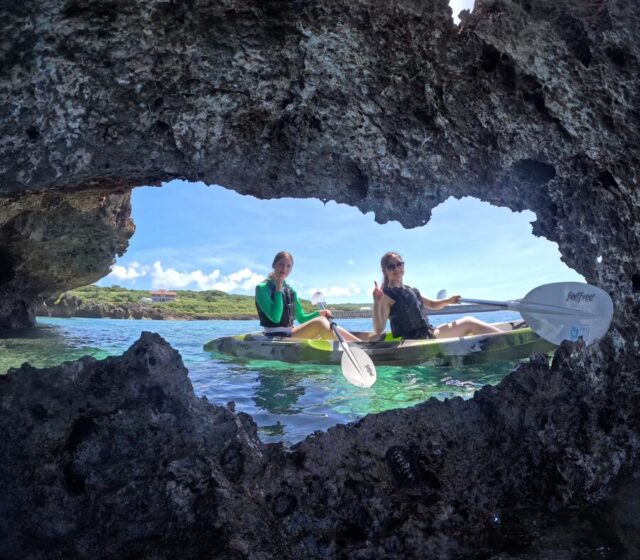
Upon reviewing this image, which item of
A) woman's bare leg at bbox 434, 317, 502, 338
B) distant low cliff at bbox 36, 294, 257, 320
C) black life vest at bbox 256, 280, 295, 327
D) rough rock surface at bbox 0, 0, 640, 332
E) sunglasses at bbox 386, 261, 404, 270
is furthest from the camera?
distant low cliff at bbox 36, 294, 257, 320

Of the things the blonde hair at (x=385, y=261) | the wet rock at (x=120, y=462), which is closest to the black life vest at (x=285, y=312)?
the blonde hair at (x=385, y=261)

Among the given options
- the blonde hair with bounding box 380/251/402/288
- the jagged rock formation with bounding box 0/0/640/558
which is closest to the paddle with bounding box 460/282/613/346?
the jagged rock formation with bounding box 0/0/640/558

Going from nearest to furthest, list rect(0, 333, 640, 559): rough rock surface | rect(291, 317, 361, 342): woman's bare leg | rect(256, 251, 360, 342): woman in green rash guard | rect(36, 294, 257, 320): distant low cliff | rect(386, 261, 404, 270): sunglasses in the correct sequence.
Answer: rect(0, 333, 640, 559): rough rock surface
rect(386, 261, 404, 270): sunglasses
rect(256, 251, 360, 342): woman in green rash guard
rect(291, 317, 361, 342): woman's bare leg
rect(36, 294, 257, 320): distant low cliff

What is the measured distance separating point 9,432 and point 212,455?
3.91 feet

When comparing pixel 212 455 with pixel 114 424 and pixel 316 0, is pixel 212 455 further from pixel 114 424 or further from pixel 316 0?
pixel 316 0

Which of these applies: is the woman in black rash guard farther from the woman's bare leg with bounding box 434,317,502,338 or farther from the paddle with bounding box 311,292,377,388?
the paddle with bounding box 311,292,377,388

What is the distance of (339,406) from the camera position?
5.98 m

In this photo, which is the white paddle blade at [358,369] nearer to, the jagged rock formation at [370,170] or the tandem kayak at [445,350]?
the tandem kayak at [445,350]

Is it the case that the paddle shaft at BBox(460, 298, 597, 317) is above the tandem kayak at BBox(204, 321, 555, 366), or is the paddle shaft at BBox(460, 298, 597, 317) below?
above

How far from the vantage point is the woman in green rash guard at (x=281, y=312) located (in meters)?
10.6

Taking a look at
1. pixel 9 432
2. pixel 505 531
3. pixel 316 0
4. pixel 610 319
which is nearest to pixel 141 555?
pixel 9 432

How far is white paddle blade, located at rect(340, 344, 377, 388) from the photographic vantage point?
19.5 feet

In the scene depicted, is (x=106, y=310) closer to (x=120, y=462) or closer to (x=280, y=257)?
(x=280, y=257)

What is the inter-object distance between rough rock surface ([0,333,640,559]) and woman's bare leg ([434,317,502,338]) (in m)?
6.99
